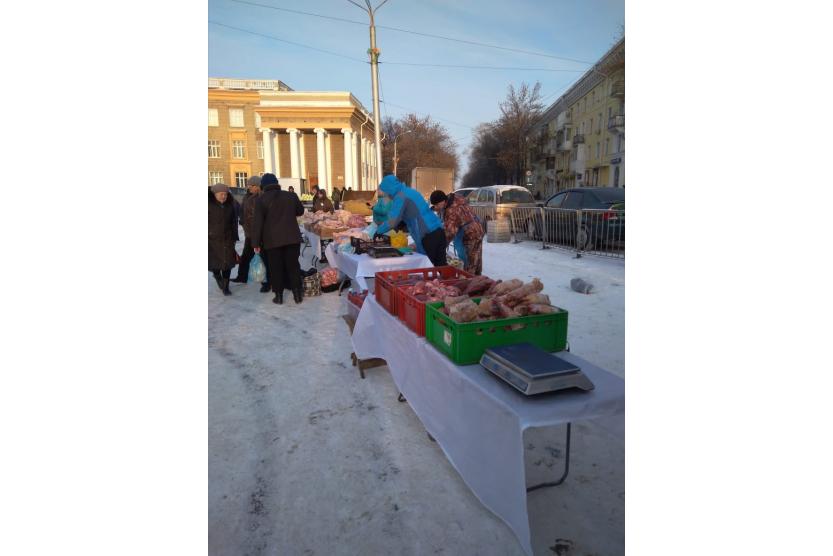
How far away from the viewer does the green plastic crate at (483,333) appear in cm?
236

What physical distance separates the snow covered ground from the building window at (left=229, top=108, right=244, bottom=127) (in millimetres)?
44224

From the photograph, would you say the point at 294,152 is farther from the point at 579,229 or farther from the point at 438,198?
the point at 438,198

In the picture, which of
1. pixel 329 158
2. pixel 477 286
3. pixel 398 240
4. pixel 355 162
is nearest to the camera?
pixel 477 286

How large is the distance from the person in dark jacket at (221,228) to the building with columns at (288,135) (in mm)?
33551

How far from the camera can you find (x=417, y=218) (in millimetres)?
5820

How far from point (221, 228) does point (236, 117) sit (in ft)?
137

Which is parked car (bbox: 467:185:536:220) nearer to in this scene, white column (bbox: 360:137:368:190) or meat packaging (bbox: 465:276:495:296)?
meat packaging (bbox: 465:276:495:296)

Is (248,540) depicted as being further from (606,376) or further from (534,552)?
(606,376)

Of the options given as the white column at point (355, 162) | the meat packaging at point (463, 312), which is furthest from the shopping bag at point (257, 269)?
the white column at point (355, 162)

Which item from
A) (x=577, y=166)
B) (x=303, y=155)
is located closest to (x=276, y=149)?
(x=303, y=155)

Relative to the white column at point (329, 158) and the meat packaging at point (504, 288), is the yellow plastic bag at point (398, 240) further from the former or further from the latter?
the white column at point (329, 158)
